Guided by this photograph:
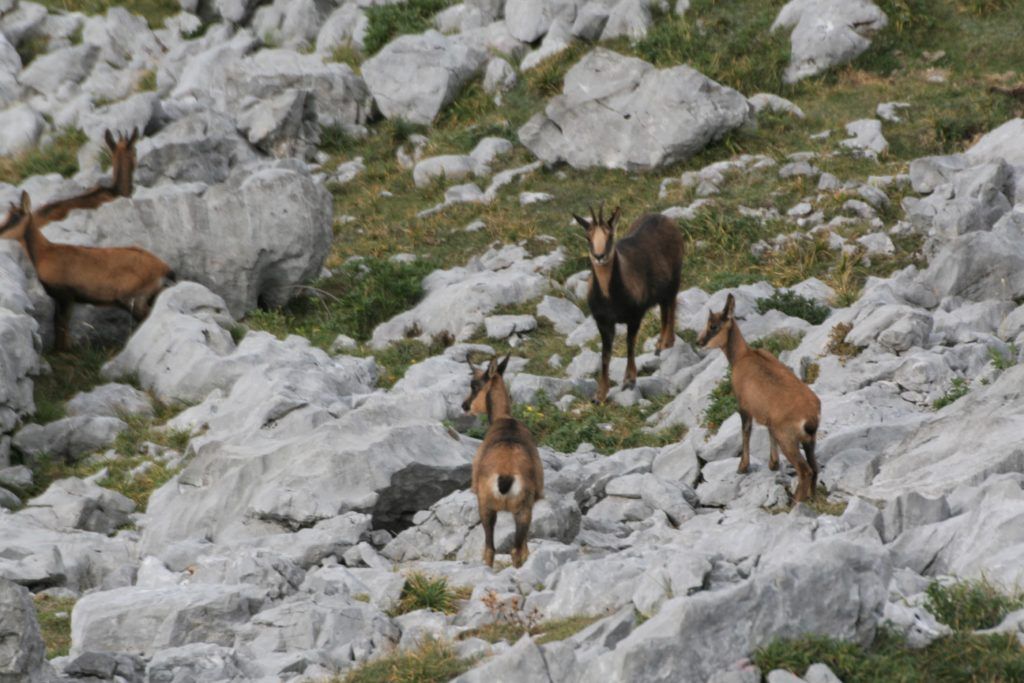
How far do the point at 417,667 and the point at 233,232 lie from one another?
13209mm

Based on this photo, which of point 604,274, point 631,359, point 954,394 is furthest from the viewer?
point 631,359

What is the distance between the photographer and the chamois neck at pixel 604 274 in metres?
17.3

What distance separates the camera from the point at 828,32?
26.0 m

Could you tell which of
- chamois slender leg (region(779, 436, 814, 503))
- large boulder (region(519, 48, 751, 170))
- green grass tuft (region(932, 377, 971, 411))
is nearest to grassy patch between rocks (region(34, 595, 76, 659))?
chamois slender leg (region(779, 436, 814, 503))

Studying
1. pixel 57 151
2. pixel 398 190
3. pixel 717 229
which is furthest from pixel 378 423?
pixel 57 151

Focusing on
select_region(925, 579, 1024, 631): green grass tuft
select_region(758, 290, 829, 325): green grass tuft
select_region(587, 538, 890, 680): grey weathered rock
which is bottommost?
select_region(758, 290, 829, 325): green grass tuft

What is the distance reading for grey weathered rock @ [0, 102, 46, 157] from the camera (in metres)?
29.6

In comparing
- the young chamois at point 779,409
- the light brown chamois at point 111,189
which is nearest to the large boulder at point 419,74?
the light brown chamois at point 111,189

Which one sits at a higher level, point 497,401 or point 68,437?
point 497,401

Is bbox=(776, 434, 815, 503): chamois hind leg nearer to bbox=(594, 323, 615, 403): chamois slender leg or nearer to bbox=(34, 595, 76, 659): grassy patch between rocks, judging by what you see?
bbox=(594, 323, 615, 403): chamois slender leg

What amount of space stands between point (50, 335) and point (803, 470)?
11142 mm

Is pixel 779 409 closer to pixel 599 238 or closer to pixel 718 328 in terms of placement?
pixel 718 328

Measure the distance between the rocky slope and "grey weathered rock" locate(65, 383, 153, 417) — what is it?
0.03 m

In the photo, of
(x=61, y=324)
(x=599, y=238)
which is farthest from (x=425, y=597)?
(x=61, y=324)
